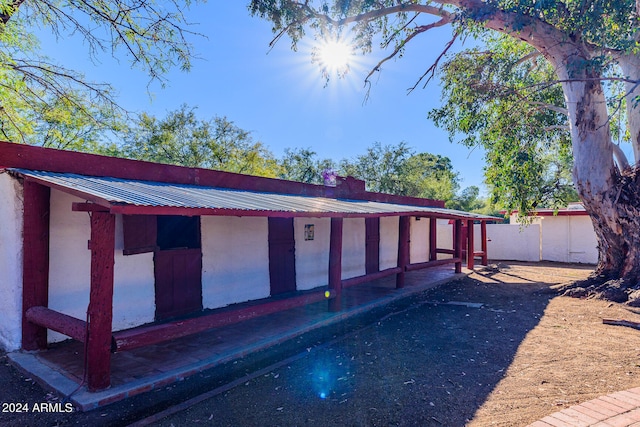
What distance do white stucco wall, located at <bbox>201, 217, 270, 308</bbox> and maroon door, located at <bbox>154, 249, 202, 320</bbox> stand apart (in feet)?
0.50

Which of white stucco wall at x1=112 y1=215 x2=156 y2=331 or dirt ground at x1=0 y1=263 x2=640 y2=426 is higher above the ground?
white stucco wall at x1=112 y1=215 x2=156 y2=331

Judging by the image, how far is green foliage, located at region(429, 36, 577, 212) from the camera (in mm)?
10479

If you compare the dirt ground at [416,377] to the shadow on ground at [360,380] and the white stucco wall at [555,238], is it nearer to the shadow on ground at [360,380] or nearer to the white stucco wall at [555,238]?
the shadow on ground at [360,380]

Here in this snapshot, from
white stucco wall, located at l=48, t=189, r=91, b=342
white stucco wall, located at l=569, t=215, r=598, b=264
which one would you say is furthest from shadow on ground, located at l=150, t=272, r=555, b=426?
white stucco wall, located at l=569, t=215, r=598, b=264

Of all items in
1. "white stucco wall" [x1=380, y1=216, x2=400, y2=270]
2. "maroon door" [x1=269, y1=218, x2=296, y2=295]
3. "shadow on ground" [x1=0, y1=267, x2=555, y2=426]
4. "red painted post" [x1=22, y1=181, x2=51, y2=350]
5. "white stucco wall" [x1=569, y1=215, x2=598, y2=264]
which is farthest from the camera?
"white stucco wall" [x1=569, y1=215, x2=598, y2=264]

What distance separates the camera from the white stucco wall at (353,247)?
34.0 ft

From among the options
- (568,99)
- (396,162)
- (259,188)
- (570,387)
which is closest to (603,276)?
(568,99)

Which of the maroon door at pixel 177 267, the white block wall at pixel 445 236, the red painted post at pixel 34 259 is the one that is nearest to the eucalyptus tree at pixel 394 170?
the white block wall at pixel 445 236

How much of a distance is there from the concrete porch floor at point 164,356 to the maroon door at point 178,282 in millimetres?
760

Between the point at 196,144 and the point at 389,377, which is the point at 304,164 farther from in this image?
the point at 389,377

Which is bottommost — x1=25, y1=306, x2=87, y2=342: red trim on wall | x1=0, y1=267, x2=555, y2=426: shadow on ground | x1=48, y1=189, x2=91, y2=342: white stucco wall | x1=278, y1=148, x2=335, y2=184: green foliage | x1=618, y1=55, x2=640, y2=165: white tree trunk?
x1=0, y1=267, x2=555, y2=426: shadow on ground

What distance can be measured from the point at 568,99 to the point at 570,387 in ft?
25.5

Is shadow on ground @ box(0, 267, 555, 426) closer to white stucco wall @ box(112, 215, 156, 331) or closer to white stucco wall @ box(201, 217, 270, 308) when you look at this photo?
white stucco wall @ box(112, 215, 156, 331)

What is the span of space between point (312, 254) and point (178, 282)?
3.74m
